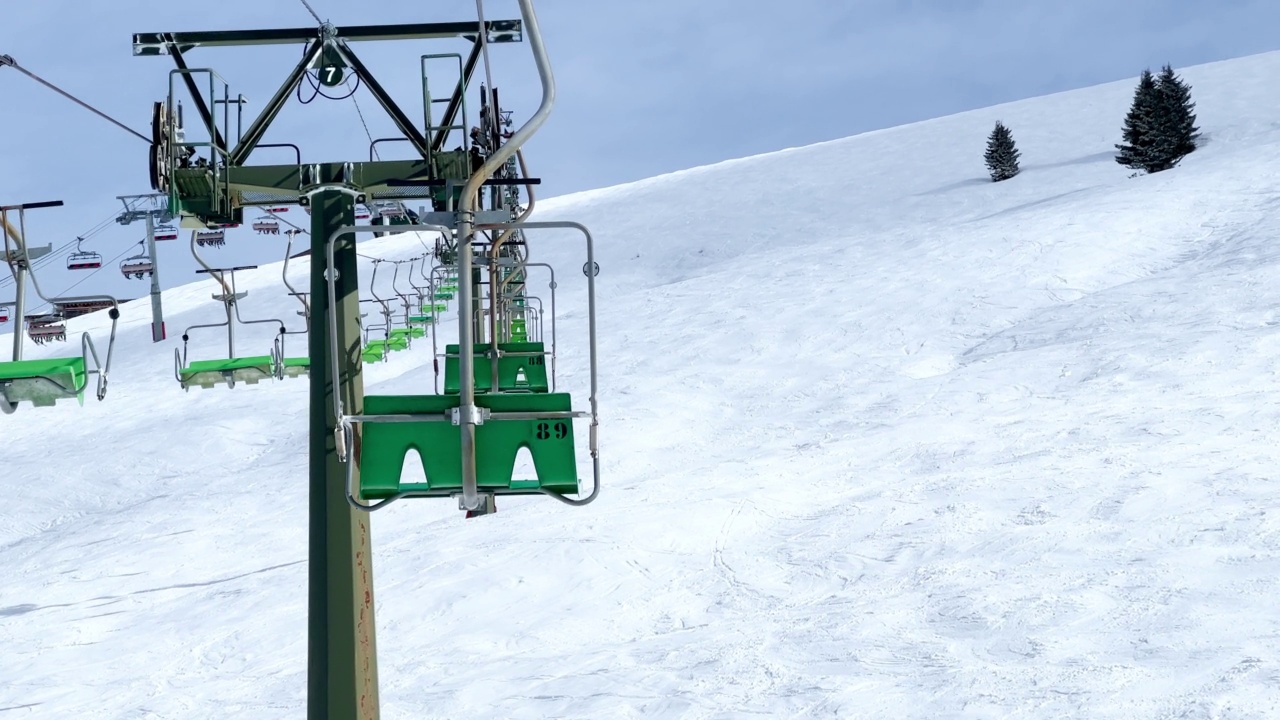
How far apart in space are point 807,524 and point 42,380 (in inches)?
232

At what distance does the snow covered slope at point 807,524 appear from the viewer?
23.0 feet

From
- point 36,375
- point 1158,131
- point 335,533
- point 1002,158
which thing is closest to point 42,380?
point 36,375

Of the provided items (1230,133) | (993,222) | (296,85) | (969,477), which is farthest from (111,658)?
(1230,133)

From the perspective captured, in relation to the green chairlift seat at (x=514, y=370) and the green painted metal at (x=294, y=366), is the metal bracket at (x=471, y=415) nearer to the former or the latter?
the green chairlift seat at (x=514, y=370)

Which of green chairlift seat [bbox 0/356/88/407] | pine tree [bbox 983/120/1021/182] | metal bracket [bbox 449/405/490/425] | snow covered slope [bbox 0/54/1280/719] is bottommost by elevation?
snow covered slope [bbox 0/54/1280/719]

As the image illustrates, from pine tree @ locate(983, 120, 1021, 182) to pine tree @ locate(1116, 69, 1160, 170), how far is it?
351 cm

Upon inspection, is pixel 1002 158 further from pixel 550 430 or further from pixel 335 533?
pixel 550 430

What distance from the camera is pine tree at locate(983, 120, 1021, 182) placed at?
4172cm

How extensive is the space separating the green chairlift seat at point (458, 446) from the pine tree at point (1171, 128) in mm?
40011

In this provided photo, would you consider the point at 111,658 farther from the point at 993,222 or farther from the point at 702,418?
the point at 993,222

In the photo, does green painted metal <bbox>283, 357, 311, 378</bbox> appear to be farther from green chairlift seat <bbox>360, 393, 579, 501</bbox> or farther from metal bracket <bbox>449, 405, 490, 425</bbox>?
metal bracket <bbox>449, 405, 490, 425</bbox>

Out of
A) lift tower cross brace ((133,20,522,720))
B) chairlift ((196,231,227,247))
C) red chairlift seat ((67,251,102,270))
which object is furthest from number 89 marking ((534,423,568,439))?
red chairlift seat ((67,251,102,270))

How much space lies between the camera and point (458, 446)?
402cm

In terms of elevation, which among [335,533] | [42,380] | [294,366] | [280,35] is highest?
[280,35]
